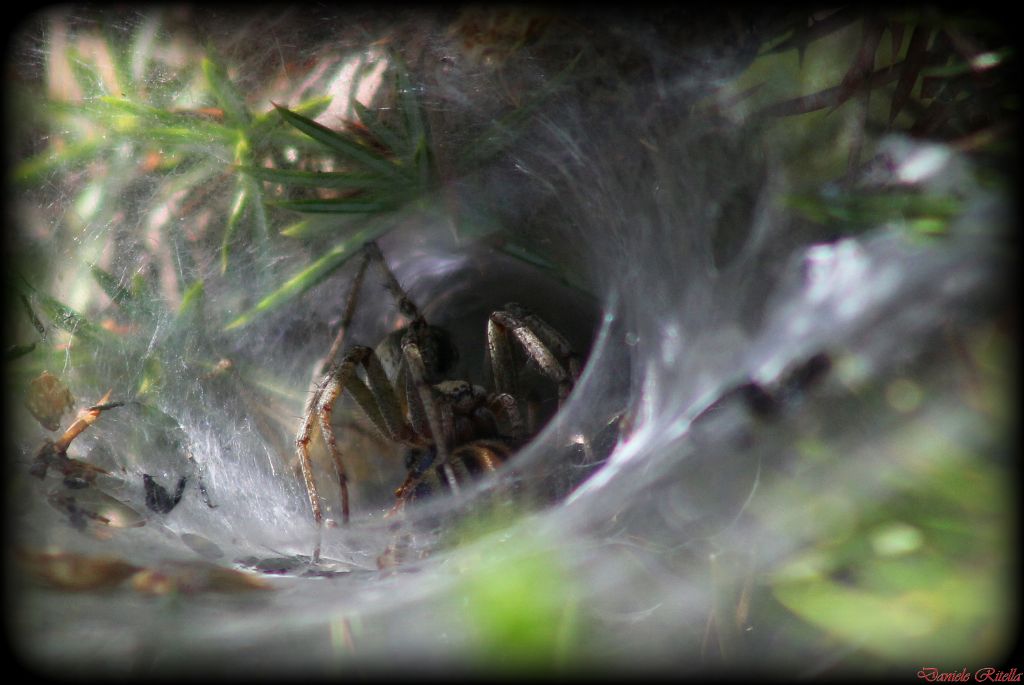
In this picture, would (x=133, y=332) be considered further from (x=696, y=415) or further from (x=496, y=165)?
(x=696, y=415)

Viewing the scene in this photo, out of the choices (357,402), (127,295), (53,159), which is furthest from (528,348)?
(53,159)

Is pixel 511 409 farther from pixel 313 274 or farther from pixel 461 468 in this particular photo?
pixel 313 274

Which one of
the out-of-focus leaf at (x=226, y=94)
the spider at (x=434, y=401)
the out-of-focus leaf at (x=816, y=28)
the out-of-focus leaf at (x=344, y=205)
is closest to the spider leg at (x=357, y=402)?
the spider at (x=434, y=401)

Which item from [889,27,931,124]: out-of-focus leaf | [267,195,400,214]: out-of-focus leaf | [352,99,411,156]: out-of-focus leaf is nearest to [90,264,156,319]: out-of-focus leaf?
[267,195,400,214]: out-of-focus leaf

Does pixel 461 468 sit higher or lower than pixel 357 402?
lower

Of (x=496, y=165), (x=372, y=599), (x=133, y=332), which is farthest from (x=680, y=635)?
(x=133, y=332)

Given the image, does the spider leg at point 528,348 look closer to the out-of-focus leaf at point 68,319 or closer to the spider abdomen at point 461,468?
the spider abdomen at point 461,468

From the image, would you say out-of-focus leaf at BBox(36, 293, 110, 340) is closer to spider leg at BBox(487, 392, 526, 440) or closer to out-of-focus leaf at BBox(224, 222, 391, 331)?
out-of-focus leaf at BBox(224, 222, 391, 331)

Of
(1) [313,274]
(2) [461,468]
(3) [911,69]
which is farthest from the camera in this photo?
(1) [313,274]
